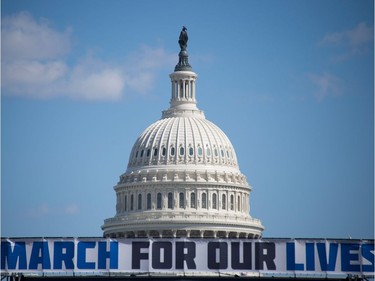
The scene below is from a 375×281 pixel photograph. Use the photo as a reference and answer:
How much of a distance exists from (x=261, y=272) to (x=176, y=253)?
5.23 metres

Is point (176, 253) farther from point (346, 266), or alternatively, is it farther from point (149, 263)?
point (346, 266)

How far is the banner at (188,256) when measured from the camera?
8850 cm

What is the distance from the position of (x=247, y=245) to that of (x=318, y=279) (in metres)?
4.73

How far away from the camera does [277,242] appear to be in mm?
89438

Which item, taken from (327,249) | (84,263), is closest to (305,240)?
(327,249)

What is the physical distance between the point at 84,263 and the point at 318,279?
14026mm

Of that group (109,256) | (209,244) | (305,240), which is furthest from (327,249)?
(109,256)

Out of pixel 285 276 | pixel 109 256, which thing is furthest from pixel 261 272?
pixel 109 256

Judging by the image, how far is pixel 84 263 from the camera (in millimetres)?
88750

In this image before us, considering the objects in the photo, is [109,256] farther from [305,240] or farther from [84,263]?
[305,240]

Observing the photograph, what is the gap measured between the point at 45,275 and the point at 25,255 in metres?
1.70

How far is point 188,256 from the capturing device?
89.0m

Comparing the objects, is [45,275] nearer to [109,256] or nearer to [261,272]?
[109,256]

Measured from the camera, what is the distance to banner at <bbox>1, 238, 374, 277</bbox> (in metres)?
88.5
